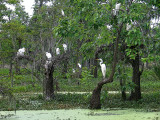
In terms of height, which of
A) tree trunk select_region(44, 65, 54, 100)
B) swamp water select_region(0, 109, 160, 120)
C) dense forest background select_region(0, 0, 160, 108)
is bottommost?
swamp water select_region(0, 109, 160, 120)

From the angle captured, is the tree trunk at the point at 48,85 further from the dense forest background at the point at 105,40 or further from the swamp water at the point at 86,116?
the swamp water at the point at 86,116

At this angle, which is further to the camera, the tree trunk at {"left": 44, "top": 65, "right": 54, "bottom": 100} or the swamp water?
the tree trunk at {"left": 44, "top": 65, "right": 54, "bottom": 100}

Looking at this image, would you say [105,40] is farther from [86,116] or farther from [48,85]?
[48,85]

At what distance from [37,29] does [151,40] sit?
13674mm

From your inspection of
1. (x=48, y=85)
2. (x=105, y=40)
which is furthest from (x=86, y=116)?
(x=48, y=85)

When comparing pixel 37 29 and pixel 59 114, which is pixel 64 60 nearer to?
A: pixel 59 114

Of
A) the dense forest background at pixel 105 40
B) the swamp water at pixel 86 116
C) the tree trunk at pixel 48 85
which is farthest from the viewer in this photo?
the tree trunk at pixel 48 85

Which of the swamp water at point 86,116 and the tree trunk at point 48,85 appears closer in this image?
the swamp water at point 86,116

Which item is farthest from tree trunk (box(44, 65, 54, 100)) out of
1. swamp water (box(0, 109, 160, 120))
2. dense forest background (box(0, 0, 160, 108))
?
swamp water (box(0, 109, 160, 120))

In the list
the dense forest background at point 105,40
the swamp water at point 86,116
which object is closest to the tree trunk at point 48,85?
the dense forest background at point 105,40

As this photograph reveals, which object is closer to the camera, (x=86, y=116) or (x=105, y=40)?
(x=86, y=116)

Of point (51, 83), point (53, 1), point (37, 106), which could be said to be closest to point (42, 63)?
point (51, 83)

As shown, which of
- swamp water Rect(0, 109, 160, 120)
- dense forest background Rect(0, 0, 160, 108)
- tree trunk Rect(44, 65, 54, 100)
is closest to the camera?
swamp water Rect(0, 109, 160, 120)

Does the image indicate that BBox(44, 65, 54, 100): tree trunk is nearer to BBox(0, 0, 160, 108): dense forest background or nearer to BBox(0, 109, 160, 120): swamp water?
BBox(0, 0, 160, 108): dense forest background
